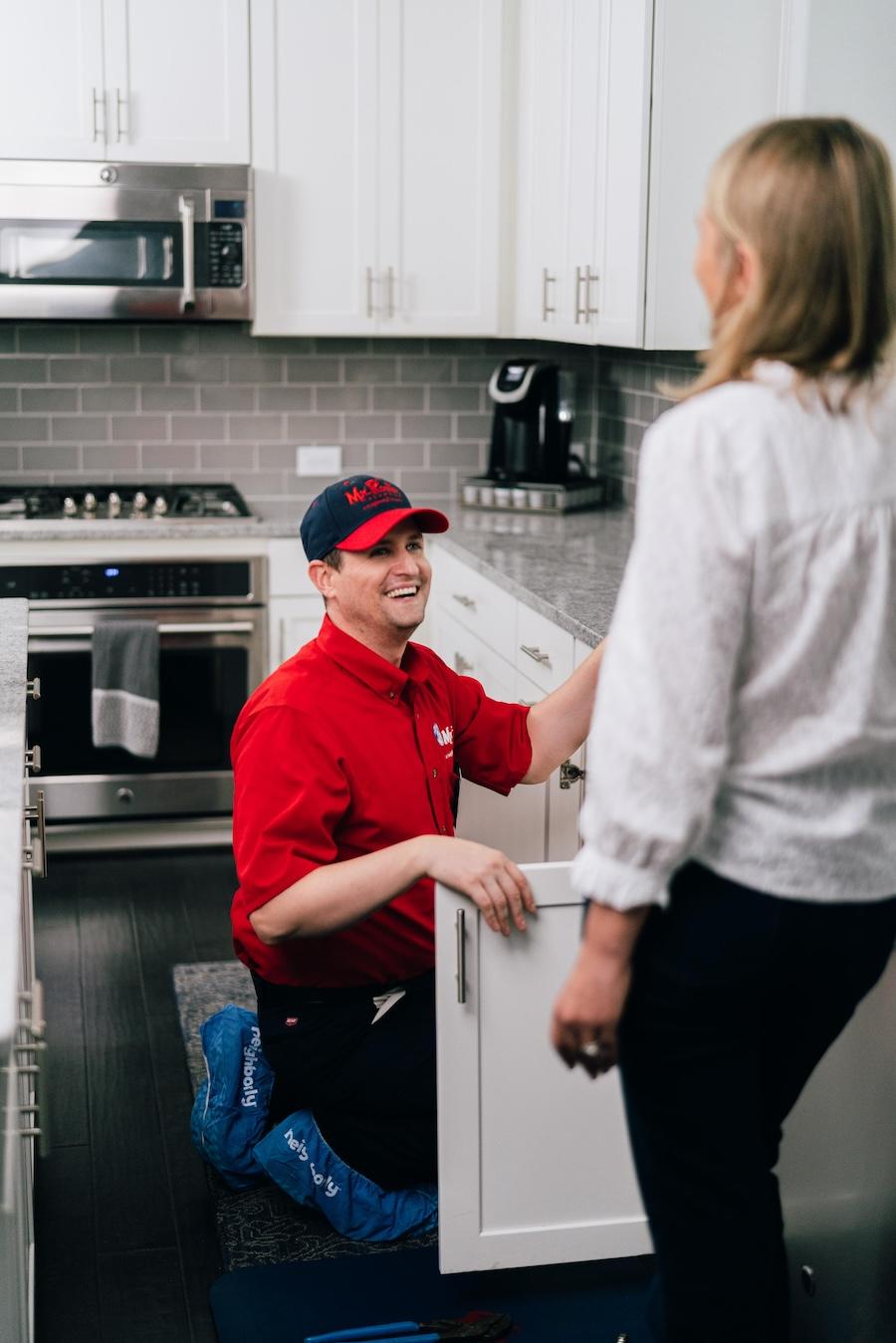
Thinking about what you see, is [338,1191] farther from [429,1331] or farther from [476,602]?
[476,602]

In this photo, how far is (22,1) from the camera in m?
3.93

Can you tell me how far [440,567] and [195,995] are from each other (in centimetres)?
142

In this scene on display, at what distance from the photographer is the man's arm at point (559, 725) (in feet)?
7.50

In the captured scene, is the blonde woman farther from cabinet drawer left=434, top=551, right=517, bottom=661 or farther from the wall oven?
the wall oven

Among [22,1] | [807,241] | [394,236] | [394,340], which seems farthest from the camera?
[394,340]

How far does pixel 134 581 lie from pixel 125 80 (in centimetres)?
131

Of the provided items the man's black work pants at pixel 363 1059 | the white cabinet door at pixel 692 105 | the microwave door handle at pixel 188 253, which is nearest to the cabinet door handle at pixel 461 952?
the man's black work pants at pixel 363 1059

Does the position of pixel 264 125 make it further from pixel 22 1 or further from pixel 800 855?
pixel 800 855

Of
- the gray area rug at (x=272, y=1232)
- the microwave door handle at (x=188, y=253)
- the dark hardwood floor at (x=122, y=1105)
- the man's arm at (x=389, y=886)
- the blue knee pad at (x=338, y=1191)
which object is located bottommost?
the dark hardwood floor at (x=122, y=1105)

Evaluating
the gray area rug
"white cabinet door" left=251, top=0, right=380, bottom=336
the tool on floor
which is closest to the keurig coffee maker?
"white cabinet door" left=251, top=0, right=380, bottom=336

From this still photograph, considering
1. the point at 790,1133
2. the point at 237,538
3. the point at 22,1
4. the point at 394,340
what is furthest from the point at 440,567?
the point at 790,1133

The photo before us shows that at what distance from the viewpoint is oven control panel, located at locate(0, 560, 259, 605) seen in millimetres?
4012

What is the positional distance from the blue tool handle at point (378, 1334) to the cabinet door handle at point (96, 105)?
315 cm

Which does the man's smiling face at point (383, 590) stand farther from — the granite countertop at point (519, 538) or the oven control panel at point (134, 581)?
the oven control panel at point (134, 581)
